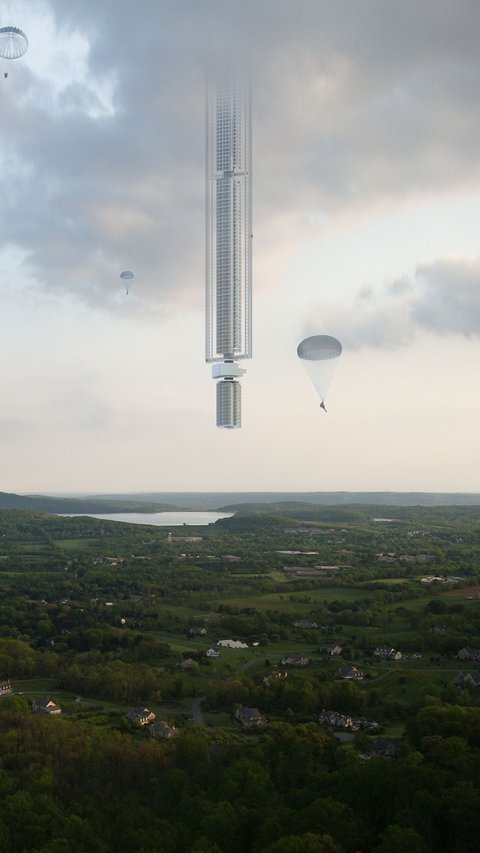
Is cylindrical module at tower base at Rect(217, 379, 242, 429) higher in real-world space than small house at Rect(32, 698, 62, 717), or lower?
higher

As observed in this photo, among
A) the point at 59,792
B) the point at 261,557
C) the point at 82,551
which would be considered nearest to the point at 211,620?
the point at 59,792

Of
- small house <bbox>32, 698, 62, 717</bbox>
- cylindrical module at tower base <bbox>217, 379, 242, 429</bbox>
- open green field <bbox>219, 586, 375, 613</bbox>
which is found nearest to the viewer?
small house <bbox>32, 698, 62, 717</bbox>

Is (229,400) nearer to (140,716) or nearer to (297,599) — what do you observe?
(297,599)

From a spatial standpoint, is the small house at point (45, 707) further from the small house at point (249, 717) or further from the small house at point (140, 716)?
the small house at point (249, 717)

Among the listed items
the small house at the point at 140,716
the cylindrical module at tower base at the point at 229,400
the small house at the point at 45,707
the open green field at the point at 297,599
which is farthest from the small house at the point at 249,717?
the cylindrical module at tower base at the point at 229,400

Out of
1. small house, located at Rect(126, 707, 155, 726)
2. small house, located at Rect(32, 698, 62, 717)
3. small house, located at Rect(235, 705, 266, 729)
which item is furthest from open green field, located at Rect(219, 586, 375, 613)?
small house, located at Rect(32, 698, 62, 717)

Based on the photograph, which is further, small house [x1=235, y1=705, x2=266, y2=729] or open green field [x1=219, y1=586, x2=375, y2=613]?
open green field [x1=219, y1=586, x2=375, y2=613]

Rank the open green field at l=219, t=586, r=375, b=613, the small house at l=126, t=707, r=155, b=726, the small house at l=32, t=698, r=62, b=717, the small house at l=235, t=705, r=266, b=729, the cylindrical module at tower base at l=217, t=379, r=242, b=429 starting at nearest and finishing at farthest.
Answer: the small house at l=235, t=705, r=266, b=729
the small house at l=126, t=707, r=155, b=726
the small house at l=32, t=698, r=62, b=717
the cylindrical module at tower base at l=217, t=379, r=242, b=429
the open green field at l=219, t=586, r=375, b=613

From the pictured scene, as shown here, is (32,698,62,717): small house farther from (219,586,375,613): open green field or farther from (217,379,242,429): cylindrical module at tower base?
(219,586,375,613): open green field

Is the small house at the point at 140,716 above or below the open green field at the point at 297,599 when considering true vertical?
below
